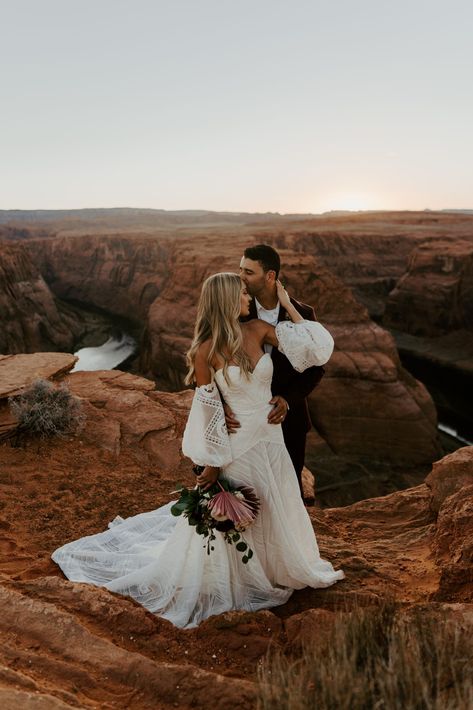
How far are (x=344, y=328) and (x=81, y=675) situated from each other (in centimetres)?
1965

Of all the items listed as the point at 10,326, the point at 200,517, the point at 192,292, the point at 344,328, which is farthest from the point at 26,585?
the point at 10,326

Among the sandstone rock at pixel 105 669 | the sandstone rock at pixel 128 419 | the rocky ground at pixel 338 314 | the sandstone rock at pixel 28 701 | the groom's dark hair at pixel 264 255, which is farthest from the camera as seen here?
the rocky ground at pixel 338 314

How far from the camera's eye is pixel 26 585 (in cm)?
325

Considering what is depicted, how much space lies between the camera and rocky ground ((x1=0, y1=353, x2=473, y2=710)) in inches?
93.4

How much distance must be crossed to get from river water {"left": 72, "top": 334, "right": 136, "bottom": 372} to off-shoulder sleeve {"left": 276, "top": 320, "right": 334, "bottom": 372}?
28861 mm

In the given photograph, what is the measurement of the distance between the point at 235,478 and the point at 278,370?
0.69 metres

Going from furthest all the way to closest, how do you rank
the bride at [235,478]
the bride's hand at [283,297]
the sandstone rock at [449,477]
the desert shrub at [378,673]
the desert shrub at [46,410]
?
1. the desert shrub at [46,410]
2. the sandstone rock at [449,477]
3. the bride's hand at [283,297]
4. the bride at [235,478]
5. the desert shrub at [378,673]

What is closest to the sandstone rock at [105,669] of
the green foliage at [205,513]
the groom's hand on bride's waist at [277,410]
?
the green foliage at [205,513]

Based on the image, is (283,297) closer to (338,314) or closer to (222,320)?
(222,320)

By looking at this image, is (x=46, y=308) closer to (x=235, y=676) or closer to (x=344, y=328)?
(x=344, y=328)

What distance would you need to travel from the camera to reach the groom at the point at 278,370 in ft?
10.3

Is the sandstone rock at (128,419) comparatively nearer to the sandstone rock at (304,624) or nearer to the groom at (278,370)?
the groom at (278,370)

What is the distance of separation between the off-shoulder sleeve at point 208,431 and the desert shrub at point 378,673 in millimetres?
1163

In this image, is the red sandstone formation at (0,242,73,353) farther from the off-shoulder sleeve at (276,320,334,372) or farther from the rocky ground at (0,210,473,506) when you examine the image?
the off-shoulder sleeve at (276,320,334,372)
